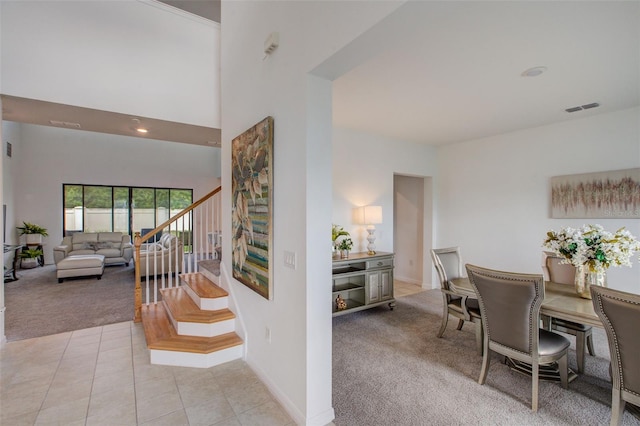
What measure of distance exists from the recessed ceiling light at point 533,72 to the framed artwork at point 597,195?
7.06 feet

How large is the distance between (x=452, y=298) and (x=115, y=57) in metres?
4.94

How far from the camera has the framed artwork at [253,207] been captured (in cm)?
228

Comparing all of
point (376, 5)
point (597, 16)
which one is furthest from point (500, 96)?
point (376, 5)

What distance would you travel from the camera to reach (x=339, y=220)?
458cm

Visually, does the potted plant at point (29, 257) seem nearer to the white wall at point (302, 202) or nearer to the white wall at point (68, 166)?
the white wall at point (68, 166)

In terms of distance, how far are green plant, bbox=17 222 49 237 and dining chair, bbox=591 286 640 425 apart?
35.6 ft

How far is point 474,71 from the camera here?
2.74 m

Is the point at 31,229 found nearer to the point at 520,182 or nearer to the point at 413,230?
the point at 413,230

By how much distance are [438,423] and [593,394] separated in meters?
1.39

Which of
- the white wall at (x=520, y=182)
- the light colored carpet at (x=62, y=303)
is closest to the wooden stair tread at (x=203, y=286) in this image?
the light colored carpet at (x=62, y=303)

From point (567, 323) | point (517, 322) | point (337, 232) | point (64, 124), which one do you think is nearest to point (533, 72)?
point (517, 322)

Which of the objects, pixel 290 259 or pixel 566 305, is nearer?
pixel 290 259

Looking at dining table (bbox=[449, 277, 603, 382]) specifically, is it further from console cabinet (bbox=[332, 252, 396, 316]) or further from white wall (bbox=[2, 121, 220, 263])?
white wall (bbox=[2, 121, 220, 263])

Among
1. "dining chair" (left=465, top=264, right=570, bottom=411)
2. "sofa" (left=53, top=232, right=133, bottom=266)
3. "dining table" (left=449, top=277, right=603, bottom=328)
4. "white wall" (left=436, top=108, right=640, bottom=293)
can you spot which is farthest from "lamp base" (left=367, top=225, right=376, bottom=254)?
"sofa" (left=53, top=232, right=133, bottom=266)
